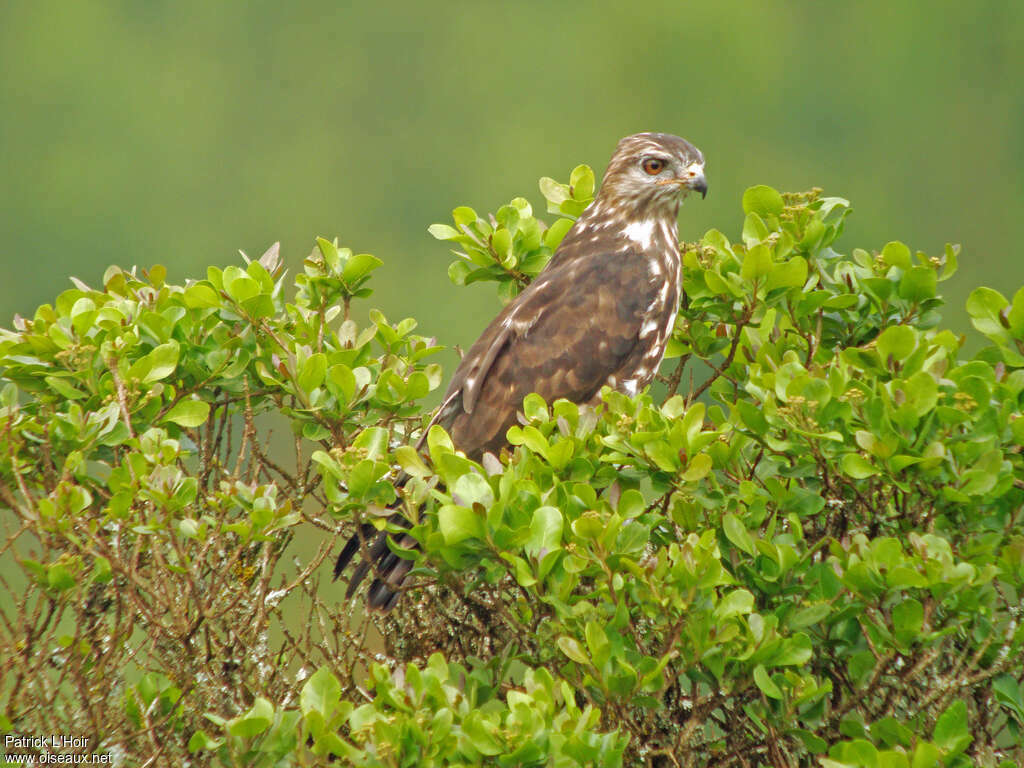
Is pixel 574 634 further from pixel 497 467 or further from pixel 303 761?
pixel 303 761

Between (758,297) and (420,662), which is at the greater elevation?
(758,297)

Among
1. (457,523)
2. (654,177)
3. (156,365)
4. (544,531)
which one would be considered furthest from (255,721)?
(654,177)

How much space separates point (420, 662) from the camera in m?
3.00

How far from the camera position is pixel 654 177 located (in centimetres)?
427

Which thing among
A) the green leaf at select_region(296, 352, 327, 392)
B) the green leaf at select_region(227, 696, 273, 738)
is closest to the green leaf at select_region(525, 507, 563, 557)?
the green leaf at select_region(227, 696, 273, 738)

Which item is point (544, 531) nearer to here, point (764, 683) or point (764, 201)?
point (764, 683)

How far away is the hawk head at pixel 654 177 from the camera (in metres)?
A: 4.23

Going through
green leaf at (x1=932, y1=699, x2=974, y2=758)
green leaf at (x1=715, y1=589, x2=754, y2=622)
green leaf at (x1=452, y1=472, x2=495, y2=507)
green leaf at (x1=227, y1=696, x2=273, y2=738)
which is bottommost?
green leaf at (x1=227, y1=696, x2=273, y2=738)

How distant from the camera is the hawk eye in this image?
4293 mm

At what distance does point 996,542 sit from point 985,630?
18 cm

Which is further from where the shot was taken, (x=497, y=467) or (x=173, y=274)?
(x=173, y=274)

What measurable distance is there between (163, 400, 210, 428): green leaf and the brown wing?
3.12 feet

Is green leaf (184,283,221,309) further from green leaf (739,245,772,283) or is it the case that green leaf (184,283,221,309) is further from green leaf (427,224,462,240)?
green leaf (739,245,772,283)

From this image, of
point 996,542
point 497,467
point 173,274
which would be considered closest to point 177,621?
point 497,467
